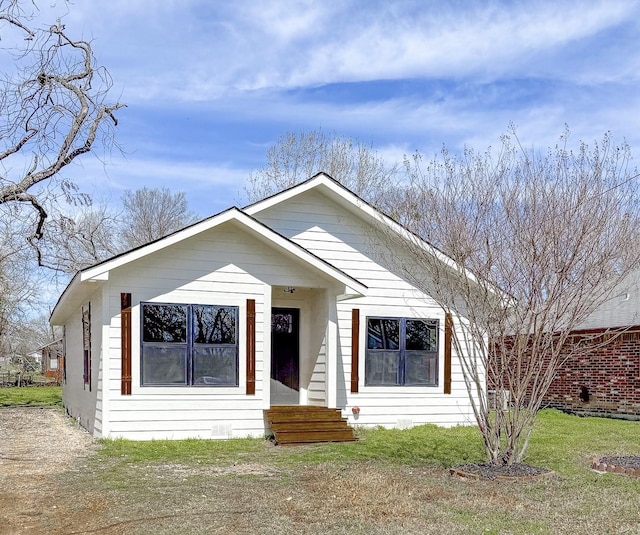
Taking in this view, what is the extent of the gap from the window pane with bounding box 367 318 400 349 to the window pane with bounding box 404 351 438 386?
380 millimetres

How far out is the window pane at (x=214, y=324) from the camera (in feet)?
37.7

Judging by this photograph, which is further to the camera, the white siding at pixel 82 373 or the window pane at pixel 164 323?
the white siding at pixel 82 373

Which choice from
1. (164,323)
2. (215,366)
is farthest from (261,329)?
(164,323)

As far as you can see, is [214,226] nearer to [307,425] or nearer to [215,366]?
[215,366]

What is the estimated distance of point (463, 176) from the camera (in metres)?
8.39

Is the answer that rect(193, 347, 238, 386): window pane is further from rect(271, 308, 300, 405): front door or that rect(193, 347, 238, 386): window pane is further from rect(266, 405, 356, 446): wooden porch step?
rect(271, 308, 300, 405): front door

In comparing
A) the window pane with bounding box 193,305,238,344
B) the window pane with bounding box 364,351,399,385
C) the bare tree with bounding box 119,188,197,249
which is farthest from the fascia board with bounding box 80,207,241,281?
the bare tree with bounding box 119,188,197,249

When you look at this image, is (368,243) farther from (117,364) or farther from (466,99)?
(117,364)

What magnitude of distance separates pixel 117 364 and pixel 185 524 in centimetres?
552

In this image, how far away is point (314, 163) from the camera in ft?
97.1

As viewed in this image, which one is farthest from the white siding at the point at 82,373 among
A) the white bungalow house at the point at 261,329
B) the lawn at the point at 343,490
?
the lawn at the point at 343,490

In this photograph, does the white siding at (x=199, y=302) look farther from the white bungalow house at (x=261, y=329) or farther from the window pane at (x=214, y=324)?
the window pane at (x=214, y=324)

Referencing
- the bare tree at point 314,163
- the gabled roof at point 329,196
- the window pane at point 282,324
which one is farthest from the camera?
the bare tree at point 314,163

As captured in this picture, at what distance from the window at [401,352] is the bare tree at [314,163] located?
591 inches
